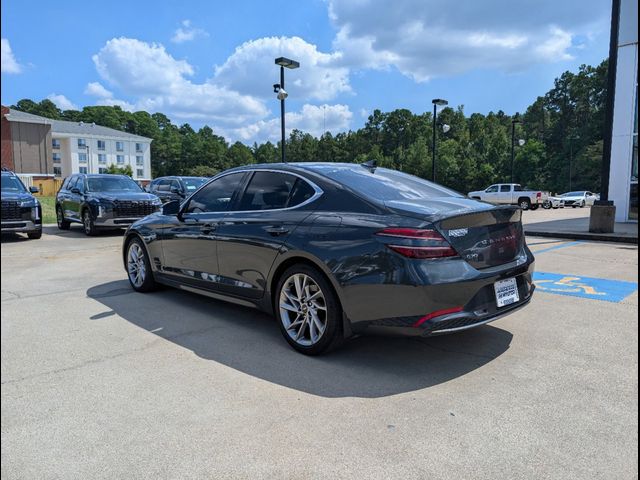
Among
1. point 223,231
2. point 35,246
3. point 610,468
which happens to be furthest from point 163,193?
point 610,468

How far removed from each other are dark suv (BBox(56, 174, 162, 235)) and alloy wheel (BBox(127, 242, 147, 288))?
244 inches

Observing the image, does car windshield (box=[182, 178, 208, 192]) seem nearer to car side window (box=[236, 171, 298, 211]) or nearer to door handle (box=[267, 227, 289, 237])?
car side window (box=[236, 171, 298, 211])

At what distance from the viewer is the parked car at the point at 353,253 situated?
346cm

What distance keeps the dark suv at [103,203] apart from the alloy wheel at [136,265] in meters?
6.20

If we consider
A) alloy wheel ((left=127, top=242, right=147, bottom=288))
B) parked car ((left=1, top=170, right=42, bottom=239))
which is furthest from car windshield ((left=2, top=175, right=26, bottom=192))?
alloy wheel ((left=127, top=242, right=147, bottom=288))

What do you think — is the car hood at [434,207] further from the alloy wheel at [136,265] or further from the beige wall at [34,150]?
the beige wall at [34,150]

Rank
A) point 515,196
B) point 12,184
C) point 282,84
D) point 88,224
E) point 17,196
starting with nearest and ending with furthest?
point 17,196 → point 12,184 → point 88,224 → point 282,84 → point 515,196

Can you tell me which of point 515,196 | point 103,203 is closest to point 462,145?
point 515,196

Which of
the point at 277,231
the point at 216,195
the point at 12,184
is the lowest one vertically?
the point at 277,231

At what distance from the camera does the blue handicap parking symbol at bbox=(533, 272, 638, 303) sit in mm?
6043

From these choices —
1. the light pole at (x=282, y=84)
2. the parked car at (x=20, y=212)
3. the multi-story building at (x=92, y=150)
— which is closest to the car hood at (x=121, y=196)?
the parked car at (x=20, y=212)

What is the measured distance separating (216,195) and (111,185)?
10.2m

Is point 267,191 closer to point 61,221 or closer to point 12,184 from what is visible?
point 12,184

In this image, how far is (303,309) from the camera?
13.3ft
